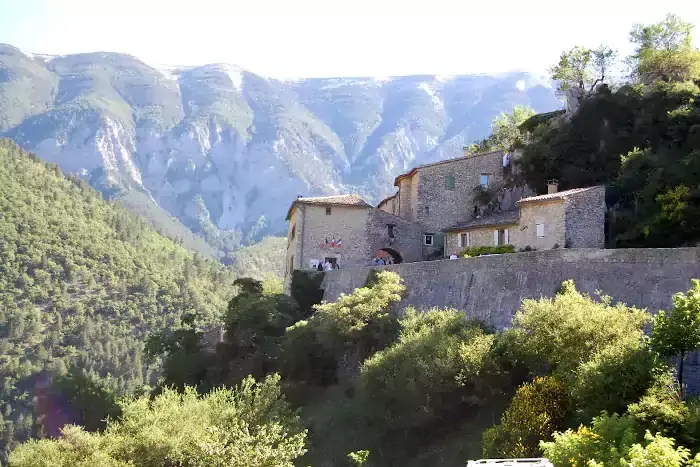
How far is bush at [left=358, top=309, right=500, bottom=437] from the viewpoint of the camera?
1048 inches

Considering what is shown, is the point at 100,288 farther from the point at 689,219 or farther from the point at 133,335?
the point at 689,219

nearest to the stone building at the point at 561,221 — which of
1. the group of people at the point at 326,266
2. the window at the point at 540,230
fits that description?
the window at the point at 540,230

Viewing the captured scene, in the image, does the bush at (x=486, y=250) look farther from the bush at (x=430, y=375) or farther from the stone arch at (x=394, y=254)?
the bush at (x=430, y=375)

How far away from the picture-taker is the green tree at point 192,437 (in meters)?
24.7

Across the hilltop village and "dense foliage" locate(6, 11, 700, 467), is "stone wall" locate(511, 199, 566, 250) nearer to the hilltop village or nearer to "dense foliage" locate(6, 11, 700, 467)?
"dense foliage" locate(6, 11, 700, 467)

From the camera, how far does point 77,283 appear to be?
14562cm

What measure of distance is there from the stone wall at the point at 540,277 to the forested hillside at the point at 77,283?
305 feet

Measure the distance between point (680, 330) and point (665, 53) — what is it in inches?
1366

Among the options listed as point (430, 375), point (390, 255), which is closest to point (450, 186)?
point (390, 255)

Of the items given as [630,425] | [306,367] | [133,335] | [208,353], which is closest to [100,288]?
[133,335]

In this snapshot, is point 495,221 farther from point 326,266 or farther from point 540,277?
point 326,266

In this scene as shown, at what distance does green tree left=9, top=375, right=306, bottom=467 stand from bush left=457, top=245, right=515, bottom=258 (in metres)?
13.3

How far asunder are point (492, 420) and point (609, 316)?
20.6 ft

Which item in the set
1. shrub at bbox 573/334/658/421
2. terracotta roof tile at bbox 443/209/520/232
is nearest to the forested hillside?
terracotta roof tile at bbox 443/209/520/232
